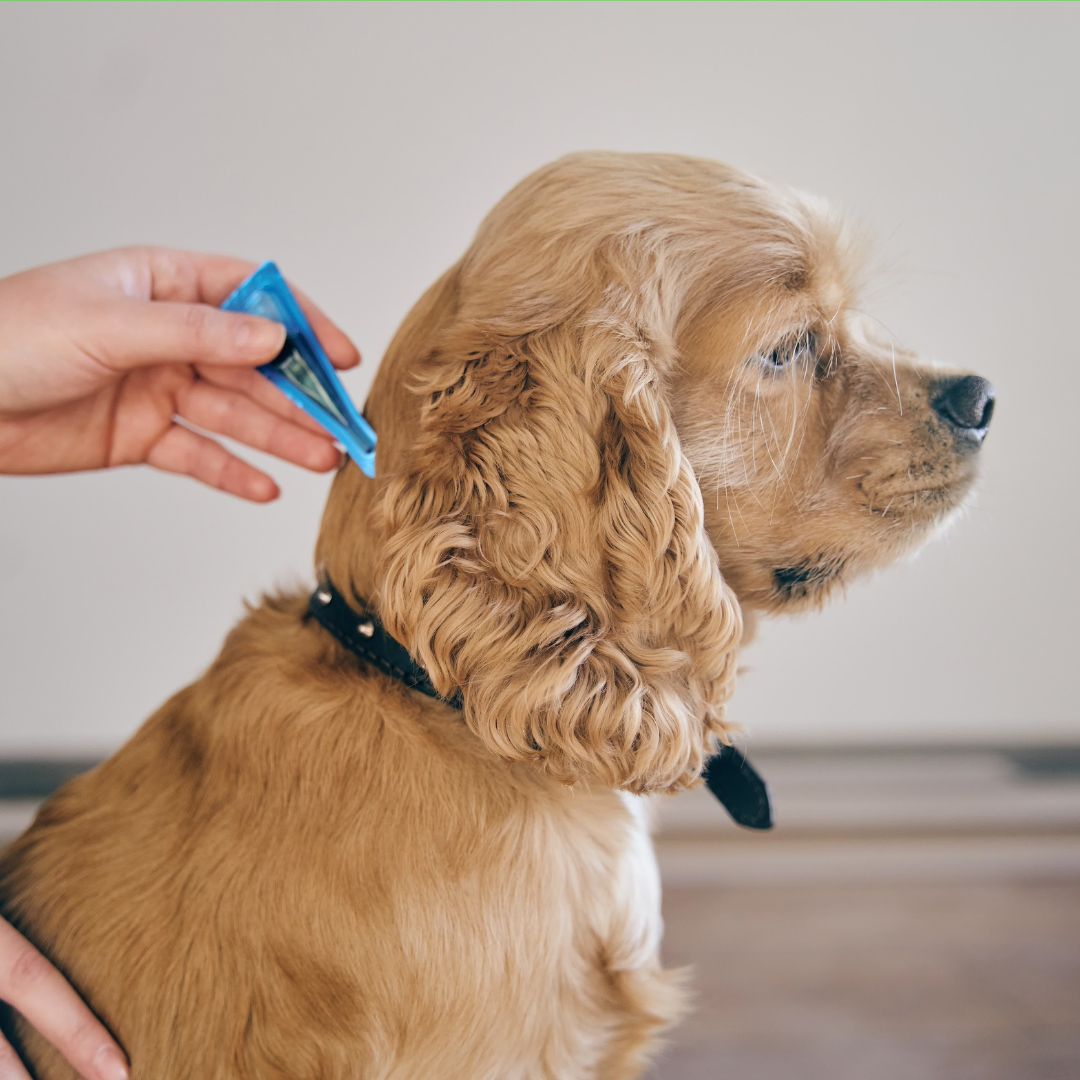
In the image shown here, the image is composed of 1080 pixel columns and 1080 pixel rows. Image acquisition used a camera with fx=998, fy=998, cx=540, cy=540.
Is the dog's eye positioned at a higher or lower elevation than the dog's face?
higher

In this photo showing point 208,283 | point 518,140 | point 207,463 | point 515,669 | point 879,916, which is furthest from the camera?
point 879,916

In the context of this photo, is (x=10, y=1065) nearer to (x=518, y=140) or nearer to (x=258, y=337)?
(x=258, y=337)

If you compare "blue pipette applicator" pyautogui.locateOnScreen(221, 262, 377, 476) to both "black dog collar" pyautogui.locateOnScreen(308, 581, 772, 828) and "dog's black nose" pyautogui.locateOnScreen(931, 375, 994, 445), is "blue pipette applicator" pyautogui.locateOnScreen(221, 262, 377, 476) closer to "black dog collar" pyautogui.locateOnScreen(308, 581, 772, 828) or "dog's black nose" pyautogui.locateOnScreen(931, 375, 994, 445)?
"black dog collar" pyautogui.locateOnScreen(308, 581, 772, 828)

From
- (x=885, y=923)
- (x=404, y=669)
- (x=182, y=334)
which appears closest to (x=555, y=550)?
(x=404, y=669)

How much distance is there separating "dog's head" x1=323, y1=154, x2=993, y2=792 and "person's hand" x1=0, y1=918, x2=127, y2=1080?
0.54m

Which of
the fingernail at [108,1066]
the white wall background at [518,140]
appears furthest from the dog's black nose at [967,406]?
the fingernail at [108,1066]

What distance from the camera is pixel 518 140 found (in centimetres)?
244

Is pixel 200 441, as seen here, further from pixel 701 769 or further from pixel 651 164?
pixel 701 769

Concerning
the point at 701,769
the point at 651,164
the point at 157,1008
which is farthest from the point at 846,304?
the point at 157,1008

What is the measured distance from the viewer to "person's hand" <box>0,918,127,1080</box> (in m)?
1.10

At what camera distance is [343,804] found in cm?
114

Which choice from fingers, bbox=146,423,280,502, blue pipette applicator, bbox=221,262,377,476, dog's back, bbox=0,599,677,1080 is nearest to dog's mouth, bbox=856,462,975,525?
dog's back, bbox=0,599,677,1080

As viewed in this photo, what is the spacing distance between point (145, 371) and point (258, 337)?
462mm

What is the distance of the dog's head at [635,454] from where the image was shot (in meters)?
1.09
